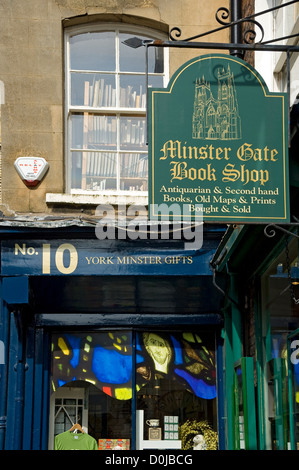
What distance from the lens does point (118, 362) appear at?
35.8ft

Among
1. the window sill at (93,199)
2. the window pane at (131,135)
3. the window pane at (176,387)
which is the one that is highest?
the window pane at (131,135)

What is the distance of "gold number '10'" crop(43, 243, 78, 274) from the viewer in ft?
33.4

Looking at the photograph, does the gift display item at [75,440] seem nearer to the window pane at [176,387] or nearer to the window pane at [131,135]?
the window pane at [176,387]

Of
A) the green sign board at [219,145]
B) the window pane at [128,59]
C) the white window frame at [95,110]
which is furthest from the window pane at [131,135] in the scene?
the green sign board at [219,145]

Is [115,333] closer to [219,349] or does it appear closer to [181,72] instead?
[219,349]

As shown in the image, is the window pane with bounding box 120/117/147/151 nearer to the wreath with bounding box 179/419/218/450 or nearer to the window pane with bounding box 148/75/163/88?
the window pane with bounding box 148/75/163/88

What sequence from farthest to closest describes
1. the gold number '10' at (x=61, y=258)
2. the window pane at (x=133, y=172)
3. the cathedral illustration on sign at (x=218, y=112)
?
the window pane at (x=133, y=172), the gold number '10' at (x=61, y=258), the cathedral illustration on sign at (x=218, y=112)


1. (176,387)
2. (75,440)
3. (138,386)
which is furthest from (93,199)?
(75,440)

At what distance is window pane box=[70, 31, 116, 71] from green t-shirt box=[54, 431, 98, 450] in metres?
4.96

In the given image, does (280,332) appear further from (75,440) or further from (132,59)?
(132,59)

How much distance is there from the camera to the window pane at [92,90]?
11.1 meters

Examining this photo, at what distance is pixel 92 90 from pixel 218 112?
4587 mm

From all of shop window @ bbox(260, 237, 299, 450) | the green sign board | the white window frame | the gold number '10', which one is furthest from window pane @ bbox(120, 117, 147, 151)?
the green sign board

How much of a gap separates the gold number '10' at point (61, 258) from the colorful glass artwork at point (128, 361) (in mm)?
1252
